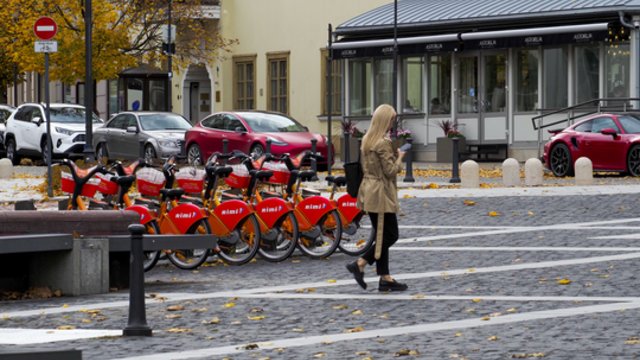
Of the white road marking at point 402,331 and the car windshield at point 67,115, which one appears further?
the car windshield at point 67,115

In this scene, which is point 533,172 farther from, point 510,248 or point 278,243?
point 278,243

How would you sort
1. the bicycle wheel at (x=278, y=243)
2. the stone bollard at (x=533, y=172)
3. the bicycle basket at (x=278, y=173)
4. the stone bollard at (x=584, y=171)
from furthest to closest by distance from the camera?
the stone bollard at (x=533, y=172) < the stone bollard at (x=584, y=171) < the bicycle basket at (x=278, y=173) < the bicycle wheel at (x=278, y=243)

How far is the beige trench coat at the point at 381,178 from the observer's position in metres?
14.6

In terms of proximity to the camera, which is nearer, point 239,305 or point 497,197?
point 239,305

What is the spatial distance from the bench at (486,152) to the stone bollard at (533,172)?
12.9 metres

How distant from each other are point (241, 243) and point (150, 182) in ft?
3.82

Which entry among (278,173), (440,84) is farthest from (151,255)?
(440,84)

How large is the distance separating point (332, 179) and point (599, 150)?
1477 cm

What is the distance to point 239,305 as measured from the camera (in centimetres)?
1348

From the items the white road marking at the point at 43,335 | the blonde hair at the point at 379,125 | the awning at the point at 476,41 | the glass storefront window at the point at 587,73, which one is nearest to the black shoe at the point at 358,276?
the blonde hair at the point at 379,125

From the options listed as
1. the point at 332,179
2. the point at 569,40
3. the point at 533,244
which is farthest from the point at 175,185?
the point at 569,40

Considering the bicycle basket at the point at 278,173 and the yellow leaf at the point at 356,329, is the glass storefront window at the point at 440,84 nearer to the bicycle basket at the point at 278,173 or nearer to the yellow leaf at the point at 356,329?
the bicycle basket at the point at 278,173

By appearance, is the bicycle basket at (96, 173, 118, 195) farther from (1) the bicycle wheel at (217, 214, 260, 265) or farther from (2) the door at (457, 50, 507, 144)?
(2) the door at (457, 50, 507, 144)

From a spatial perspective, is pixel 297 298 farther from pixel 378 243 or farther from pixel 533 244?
pixel 533 244
